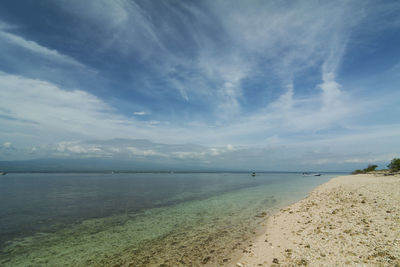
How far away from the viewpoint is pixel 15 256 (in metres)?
13.8

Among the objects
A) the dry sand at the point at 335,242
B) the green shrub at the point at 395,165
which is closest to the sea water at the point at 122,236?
the dry sand at the point at 335,242

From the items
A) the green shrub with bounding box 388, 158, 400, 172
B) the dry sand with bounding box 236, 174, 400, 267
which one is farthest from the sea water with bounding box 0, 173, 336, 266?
the green shrub with bounding box 388, 158, 400, 172

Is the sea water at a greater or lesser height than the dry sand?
lesser

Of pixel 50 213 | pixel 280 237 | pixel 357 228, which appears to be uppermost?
pixel 357 228

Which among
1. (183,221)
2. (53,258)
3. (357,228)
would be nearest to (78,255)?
(53,258)

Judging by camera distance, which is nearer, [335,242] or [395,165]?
[335,242]

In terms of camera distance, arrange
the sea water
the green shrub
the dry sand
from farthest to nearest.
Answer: the green shrub
the sea water
the dry sand

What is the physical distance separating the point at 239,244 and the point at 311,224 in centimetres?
685

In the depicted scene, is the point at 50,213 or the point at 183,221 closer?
the point at 183,221

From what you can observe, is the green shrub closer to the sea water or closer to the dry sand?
the dry sand

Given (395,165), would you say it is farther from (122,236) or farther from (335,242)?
(122,236)

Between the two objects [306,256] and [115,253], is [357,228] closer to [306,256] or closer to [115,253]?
[306,256]

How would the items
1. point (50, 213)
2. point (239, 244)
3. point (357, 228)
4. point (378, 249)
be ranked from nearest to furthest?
point (378, 249) < point (357, 228) < point (239, 244) < point (50, 213)

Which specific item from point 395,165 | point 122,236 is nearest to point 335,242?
point 122,236
